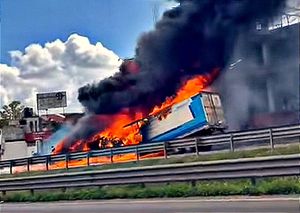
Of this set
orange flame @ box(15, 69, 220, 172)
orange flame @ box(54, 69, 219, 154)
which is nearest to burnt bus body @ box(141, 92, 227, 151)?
orange flame @ box(15, 69, 220, 172)

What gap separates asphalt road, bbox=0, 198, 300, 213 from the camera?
8.60m

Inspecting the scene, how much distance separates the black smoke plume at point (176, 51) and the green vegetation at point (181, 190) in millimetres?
2448

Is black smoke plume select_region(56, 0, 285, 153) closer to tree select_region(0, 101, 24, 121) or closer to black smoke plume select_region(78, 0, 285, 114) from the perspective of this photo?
black smoke plume select_region(78, 0, 285, 114)

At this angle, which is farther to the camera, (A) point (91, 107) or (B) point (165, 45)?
(A) point (91, 107)

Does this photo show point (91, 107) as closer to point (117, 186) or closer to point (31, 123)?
point (31, 123)

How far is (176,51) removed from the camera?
11.6 metres

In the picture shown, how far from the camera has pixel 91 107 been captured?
26.9 meters

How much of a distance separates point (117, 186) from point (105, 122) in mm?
12841

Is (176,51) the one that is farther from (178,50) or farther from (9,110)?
(9,110)

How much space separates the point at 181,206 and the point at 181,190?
2.09 m

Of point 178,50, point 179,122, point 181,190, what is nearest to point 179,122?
point 179,122

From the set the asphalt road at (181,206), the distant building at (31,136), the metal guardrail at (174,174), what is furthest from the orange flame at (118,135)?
the asphalt road at (181,206)

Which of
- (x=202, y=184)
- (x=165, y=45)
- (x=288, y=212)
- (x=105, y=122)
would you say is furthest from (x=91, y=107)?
(x=288, y=212)

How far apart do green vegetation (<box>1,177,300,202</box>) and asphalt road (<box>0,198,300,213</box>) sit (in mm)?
629
